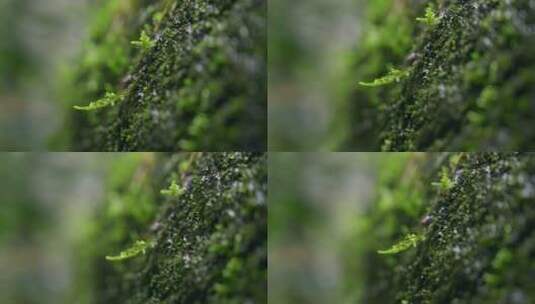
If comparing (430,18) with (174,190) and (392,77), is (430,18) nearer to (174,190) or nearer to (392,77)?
(392,77)

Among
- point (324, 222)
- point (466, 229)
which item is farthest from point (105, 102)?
point (466, 229)

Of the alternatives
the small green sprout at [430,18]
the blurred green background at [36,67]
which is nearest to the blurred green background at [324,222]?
the small green sprout at [430,18]

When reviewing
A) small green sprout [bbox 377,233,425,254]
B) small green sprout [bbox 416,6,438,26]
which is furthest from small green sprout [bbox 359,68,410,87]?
small green sprout [bbox 377,233,425,254]

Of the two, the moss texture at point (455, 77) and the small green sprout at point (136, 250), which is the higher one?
the moss texture at point (455, 77)

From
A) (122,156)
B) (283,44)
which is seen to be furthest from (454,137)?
(122,156)

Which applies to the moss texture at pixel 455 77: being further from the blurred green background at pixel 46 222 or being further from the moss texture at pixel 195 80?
the blurred green background at pixel 46 222

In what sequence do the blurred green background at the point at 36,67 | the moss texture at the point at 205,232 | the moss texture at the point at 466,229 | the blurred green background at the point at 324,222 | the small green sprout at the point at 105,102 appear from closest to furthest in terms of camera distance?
the moss texture at the point at 466,229 < the moss texture at the point at 205,232 < the small green sprout at the point at 105,102 < the blurred green background at the point at 324,222 < the blurred green background at the point at 36,67

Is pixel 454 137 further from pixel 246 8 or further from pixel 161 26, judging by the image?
pixel 161 26
